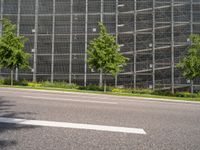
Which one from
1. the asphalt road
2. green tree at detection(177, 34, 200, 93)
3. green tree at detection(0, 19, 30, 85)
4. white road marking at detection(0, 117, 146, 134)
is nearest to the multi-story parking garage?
green tree at detection(0, 19, 30, 85)

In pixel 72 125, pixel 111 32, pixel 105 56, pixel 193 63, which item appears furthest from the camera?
pixel 111 32

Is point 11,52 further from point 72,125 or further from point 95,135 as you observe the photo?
point 95,135

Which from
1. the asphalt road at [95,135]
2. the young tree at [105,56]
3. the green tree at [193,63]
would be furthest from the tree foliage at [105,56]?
the asphalt road at [95,135]

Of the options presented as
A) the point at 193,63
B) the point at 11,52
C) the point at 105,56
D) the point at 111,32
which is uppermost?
the point at 111,32

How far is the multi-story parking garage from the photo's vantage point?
34.1 meters

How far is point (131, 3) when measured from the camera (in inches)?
1394


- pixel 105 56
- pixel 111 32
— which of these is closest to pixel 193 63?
pixel 105 56

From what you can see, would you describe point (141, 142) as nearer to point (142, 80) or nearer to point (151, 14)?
point (142, 80)

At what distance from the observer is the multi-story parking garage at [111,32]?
3412cm

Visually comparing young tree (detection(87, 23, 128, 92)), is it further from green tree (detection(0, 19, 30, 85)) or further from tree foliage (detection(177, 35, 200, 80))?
green tree (detection(0, 19, 30, 85))

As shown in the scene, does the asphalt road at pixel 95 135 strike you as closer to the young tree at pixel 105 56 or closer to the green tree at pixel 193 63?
the young tree at pixel 105 56

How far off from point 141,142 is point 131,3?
3289 centimetres

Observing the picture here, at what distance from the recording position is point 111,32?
3547cm

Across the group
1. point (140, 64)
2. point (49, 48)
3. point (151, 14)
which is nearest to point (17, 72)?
point (49, 48)
